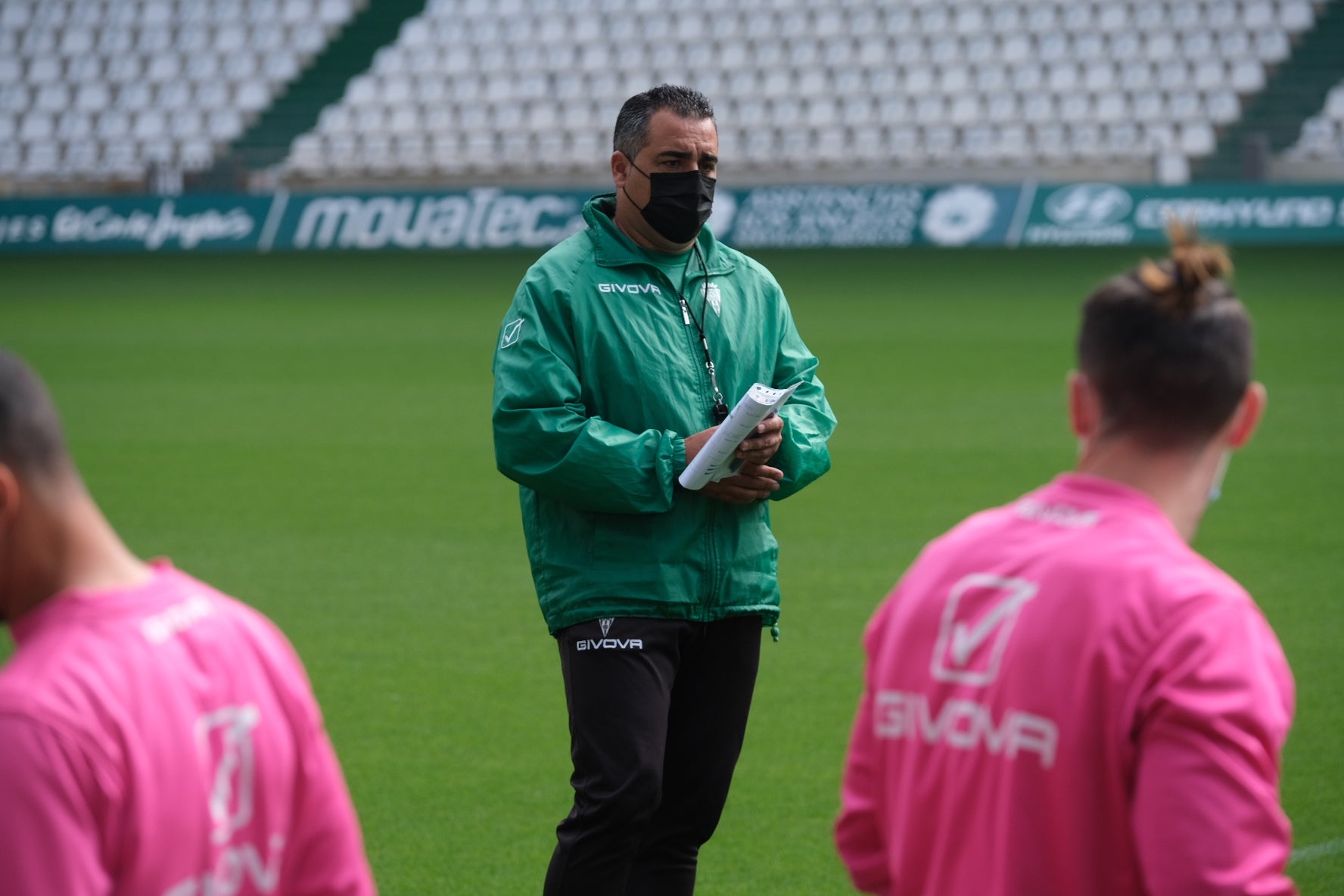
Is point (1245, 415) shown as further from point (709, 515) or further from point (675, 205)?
point (675, 205)

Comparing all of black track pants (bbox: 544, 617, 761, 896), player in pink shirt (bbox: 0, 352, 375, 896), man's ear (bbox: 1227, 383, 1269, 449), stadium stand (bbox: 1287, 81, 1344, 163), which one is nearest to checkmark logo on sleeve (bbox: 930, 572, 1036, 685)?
man's ear (bbox: 1227, 383, 1269, 449)

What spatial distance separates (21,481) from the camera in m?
1.85

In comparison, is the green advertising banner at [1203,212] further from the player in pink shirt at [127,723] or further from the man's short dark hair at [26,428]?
the man's short dark hair at [26,428]

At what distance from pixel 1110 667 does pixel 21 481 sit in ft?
4.17

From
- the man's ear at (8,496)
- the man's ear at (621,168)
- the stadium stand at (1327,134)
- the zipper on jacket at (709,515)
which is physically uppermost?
the man's ear at (621,168)

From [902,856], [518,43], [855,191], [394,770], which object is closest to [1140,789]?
[902,856]

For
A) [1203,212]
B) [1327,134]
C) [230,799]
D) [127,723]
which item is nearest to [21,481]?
[127,723]

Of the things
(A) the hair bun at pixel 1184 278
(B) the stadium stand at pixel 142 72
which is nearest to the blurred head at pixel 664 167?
(A) the hair bun at pixel 1184 278

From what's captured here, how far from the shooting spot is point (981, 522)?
7.20 ft

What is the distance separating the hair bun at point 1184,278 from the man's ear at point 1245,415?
14cm

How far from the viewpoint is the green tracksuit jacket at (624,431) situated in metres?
3.71

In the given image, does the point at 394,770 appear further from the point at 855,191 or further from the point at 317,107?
the point at 317,107

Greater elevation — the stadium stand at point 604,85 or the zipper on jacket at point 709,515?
the zipper on jacket at point 709,515

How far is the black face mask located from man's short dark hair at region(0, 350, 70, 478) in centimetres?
216
